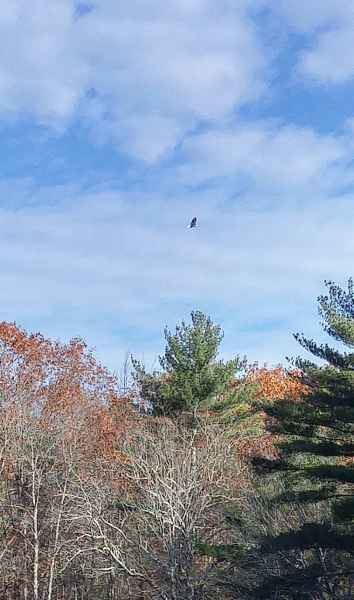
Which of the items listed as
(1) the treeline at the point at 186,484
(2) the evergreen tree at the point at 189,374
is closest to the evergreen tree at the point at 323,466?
(1) the treeline at the point at 186,484

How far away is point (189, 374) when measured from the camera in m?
28.8

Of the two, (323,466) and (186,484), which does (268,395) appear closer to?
(186,484)

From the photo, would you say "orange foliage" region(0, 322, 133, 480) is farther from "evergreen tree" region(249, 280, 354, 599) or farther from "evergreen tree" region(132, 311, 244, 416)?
"evergreen tree" region(249, 280, 354, 599)

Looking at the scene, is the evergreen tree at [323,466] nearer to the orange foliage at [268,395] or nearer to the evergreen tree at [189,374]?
the orange foliage at [268,395]

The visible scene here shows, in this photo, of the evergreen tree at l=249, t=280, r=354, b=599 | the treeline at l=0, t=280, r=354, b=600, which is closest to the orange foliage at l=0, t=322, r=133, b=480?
the treeline at l=0, t=280, r=354, b=600

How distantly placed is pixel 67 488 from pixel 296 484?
25.3 ft

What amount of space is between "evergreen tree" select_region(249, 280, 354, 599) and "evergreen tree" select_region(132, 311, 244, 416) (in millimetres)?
8203

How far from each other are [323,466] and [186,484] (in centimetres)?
488

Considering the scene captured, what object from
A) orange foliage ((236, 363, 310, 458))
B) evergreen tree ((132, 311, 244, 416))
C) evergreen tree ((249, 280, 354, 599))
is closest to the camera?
evergreen tree ((249, 280, 354, 599))

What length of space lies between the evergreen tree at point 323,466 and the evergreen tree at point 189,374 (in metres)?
8.20

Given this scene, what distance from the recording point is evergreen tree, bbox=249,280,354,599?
1711 cm

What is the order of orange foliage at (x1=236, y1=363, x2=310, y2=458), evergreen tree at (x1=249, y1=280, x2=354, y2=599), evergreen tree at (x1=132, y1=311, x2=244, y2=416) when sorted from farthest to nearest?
evergreen tree at (x1=132, y1=311, x2=244, y2=416) → orange foliage at (x1=236, y1=363, x2=310, y2=458) → evergreen tree at (x1=249, y1=280, x2=354, y2=599)

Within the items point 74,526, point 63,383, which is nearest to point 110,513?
point 74,526

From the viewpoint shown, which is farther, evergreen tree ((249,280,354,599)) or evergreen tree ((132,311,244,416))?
evergreen tree ((132,311,244,416))
